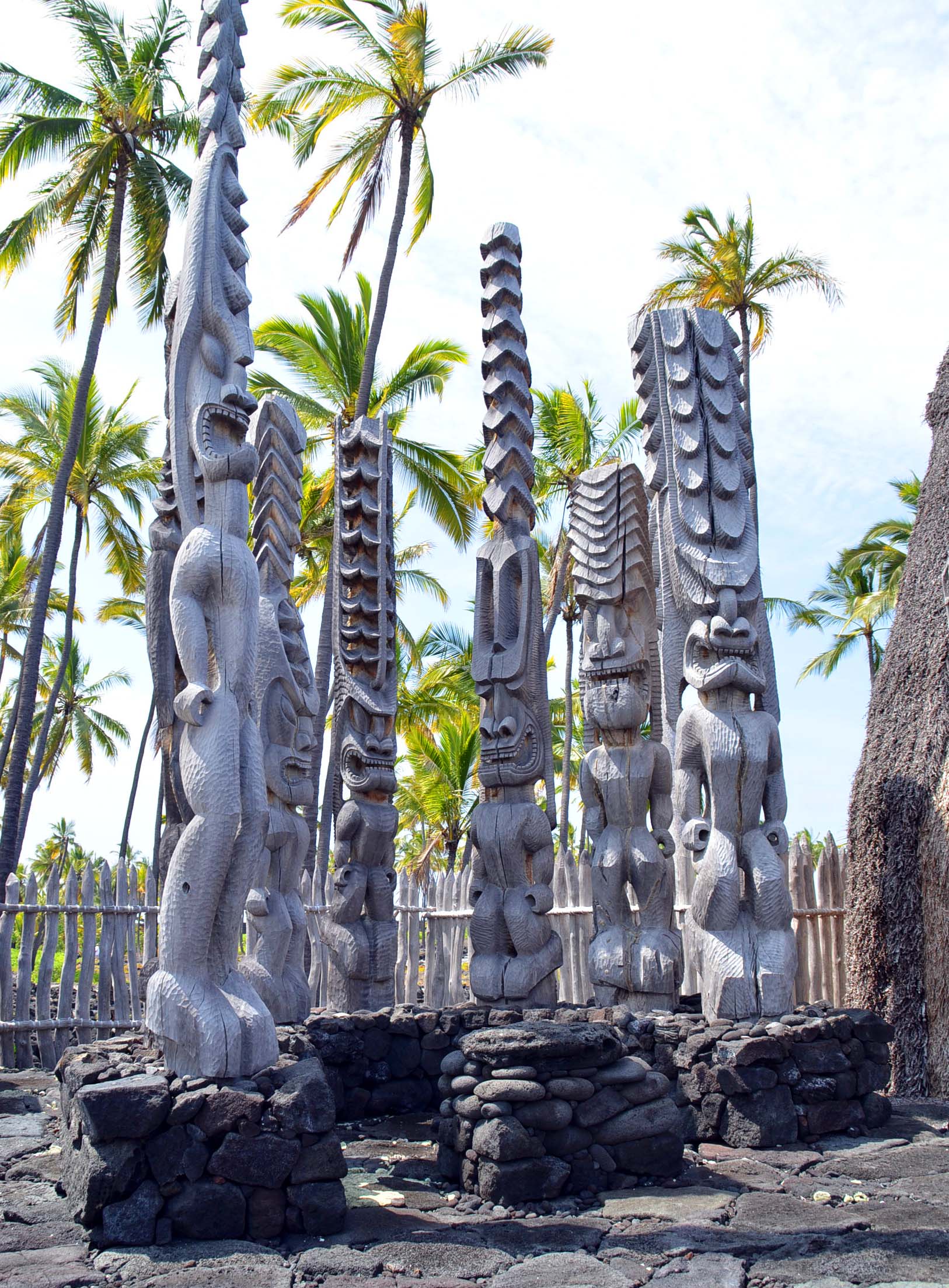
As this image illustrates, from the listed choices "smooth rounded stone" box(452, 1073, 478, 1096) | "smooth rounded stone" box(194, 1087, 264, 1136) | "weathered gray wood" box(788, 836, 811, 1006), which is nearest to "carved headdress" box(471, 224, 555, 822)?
"smooth rounded stone" box(452, 1073, 478, 1096)

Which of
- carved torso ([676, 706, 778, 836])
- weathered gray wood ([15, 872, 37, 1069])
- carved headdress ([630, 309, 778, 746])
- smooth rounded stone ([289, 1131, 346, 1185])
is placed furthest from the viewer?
weathered gray wood ([15, 872, 37, 1069])

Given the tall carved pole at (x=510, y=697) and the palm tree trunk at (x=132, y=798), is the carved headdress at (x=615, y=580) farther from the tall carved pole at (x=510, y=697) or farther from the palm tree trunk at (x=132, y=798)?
the palm tree trunk at (x=132, y=798)

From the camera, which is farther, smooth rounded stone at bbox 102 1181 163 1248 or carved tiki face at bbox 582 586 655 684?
carved tiki face at bbox 582 586 655 684

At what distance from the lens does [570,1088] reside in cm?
492

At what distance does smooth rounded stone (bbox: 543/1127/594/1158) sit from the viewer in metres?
4.89

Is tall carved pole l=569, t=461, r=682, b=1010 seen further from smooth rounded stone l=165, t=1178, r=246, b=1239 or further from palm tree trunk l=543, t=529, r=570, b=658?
palm tree trunk l=543, t=529, r=570, b=658

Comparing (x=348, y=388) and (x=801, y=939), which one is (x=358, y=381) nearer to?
(x=348, y=388)

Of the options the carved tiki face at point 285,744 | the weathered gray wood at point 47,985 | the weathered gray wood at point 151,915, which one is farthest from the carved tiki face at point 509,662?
the weathered gray wood at point 151,915

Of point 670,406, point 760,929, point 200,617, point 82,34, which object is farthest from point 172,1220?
point 82,34

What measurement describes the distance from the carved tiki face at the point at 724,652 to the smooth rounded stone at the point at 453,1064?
2732 mm

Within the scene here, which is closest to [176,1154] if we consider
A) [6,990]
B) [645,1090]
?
[645,1090]

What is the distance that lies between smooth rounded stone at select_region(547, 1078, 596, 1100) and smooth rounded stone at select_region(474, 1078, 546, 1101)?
61mm

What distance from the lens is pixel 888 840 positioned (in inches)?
334

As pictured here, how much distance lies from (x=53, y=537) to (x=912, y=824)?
13.4 meters
